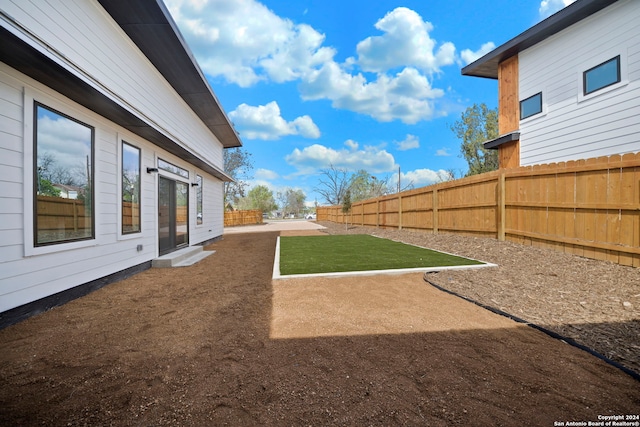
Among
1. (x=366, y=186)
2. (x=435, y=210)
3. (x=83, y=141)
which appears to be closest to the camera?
(x=83, y=141)

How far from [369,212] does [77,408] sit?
55.3 ft

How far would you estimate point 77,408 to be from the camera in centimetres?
179

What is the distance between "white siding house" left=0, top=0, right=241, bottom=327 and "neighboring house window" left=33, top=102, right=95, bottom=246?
0.05 feet

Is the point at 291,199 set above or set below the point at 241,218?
above

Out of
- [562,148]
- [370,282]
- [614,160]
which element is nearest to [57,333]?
[370,282]

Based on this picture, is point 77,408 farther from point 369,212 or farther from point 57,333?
point 369,212

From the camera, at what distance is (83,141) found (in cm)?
446

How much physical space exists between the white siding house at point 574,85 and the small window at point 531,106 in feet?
0.11

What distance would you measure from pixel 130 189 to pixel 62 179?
1.77m

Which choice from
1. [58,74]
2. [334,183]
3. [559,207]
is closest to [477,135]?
[559,207]

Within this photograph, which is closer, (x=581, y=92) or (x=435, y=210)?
(x=581, y=92)

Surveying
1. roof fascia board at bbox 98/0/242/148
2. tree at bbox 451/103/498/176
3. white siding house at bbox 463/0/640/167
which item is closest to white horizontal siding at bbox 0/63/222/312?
roof fascia board at bbox 98/0/242/148

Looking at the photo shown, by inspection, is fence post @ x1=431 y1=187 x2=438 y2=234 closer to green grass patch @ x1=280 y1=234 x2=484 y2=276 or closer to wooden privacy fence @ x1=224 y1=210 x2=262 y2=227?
green grass patch @ x1=280 y1=234 x2=484 y2=276

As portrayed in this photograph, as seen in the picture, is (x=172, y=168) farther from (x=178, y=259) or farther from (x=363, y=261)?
(x=363, y=261)
